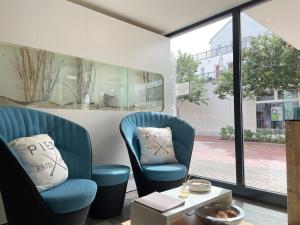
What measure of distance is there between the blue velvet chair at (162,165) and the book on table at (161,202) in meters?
0.86

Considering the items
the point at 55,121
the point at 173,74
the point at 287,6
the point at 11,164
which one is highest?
the point at 287,6

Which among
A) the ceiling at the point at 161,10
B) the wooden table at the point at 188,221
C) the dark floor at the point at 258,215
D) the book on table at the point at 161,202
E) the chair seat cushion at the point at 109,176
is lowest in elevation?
the dark floor at the point at 258,215

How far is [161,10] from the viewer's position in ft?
9.84

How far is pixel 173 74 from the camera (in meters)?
3.86

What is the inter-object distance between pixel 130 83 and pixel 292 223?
7.69 feet

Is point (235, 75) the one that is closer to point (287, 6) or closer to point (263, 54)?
point (263, 54)

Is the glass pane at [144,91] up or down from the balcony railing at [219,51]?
down

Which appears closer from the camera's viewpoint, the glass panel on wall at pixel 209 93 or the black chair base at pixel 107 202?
the black chair base at pixel 107 202

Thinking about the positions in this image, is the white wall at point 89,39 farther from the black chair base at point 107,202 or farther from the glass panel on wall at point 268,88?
the glass panel on wall at point 268,88

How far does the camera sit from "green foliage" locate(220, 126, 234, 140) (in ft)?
9.95

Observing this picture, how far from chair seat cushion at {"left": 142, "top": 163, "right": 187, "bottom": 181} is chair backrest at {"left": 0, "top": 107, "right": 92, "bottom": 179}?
614 mm

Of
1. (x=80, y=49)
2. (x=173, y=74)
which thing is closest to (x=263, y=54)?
(x=173, y=74)

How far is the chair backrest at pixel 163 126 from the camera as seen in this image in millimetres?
2566

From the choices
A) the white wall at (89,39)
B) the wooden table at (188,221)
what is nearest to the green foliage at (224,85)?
the white wall at (89,39)
